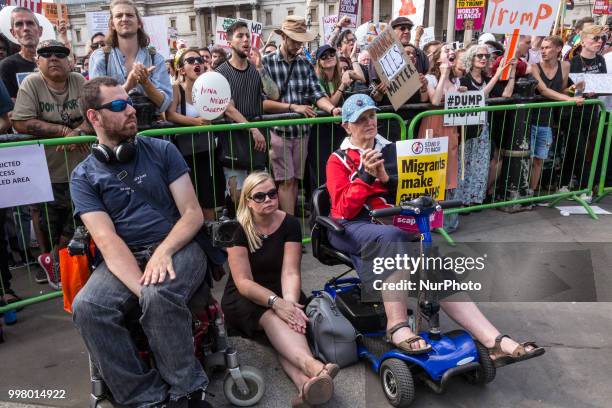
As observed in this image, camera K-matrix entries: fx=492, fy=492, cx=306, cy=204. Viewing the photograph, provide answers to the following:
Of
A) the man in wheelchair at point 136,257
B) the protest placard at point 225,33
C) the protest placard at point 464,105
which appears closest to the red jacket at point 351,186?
the man in wheelchair at point 136,257

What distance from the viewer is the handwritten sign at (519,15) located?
5.61 m

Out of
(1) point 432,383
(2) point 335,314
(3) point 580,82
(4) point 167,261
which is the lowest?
(1) point 432,383

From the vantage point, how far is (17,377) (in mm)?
3098

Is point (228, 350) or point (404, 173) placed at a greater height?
point (404, 173)

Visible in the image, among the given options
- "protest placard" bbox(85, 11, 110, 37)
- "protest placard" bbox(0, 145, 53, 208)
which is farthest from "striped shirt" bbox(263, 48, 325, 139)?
"protest placard" bbox(85, 11, 110, 37)

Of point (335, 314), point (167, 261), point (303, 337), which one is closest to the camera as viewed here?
point (167, 261)

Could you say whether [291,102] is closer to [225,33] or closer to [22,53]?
[22,53]

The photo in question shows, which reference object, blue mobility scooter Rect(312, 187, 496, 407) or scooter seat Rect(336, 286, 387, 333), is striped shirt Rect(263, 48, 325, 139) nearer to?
blue mobility scooter Rect(312, 187, 496, 407)

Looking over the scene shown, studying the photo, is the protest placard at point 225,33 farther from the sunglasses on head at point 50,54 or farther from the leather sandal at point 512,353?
the leather sandal at point 512,353

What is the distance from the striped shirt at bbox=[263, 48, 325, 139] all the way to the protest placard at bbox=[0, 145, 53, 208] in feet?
8.43

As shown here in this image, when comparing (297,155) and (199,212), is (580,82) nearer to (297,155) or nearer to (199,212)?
(297,155)

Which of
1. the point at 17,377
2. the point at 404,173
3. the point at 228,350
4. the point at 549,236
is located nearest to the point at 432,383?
the point at 228,350

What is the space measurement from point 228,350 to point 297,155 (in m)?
2.81

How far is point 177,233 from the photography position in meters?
2.78
